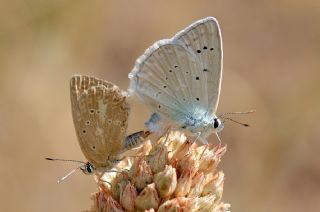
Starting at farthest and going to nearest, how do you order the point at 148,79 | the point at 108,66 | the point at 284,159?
the point at 108,66 → the point at 284,159 → the point at 148,79

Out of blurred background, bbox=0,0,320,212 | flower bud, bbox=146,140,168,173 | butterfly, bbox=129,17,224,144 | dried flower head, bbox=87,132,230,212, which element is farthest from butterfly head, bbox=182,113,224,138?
blurred background, bbox=0,0,320,212

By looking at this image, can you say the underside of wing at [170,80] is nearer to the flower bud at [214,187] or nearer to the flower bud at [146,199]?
the flower bud at [214,187]

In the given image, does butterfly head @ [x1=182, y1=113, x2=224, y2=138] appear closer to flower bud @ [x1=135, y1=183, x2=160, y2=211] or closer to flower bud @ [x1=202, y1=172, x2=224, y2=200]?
flower bud @ [x1=202, y1=172, x2=224, y2=200]

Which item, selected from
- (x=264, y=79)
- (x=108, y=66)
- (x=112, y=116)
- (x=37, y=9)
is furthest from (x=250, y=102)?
(x=112, y=116)

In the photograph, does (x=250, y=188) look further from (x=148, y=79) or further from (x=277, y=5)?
(x=277, y=5)

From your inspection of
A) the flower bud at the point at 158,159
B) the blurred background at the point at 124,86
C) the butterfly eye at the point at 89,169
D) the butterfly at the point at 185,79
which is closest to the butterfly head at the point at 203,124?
the butterfly at the point at 185,79

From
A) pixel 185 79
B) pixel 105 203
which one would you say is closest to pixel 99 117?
pixel 105 203
